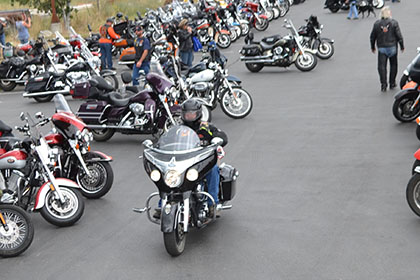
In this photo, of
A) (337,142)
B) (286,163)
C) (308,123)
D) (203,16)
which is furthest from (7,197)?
(203,16)

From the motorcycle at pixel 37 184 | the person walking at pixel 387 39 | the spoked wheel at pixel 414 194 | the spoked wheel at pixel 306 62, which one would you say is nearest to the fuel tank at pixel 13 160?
the motorcycle at pixel 37 184

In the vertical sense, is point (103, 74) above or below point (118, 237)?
below

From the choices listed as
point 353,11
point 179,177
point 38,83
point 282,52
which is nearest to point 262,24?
point 353,11

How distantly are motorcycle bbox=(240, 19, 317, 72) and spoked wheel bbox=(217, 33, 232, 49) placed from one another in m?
4.97

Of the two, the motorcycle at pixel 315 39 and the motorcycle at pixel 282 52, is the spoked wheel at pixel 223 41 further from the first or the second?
the motorcycle at pixel 282 52

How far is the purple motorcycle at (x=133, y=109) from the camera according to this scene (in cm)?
1257

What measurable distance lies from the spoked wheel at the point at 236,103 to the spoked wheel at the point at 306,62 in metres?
5.50

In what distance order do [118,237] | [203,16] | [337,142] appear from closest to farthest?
[118,237] → [337,142] → [203,16]

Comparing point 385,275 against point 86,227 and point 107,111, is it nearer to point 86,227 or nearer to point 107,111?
point 86,227

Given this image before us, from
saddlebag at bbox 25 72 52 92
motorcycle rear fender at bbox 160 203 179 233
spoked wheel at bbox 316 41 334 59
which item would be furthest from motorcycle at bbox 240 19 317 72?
motorcycle rear fender at bbox 160 203 179 233

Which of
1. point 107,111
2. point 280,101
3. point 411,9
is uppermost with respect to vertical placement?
point 107,111

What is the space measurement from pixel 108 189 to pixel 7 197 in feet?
5.27

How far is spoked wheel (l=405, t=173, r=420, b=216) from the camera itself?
26.2ft

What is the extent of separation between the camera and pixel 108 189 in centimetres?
959
